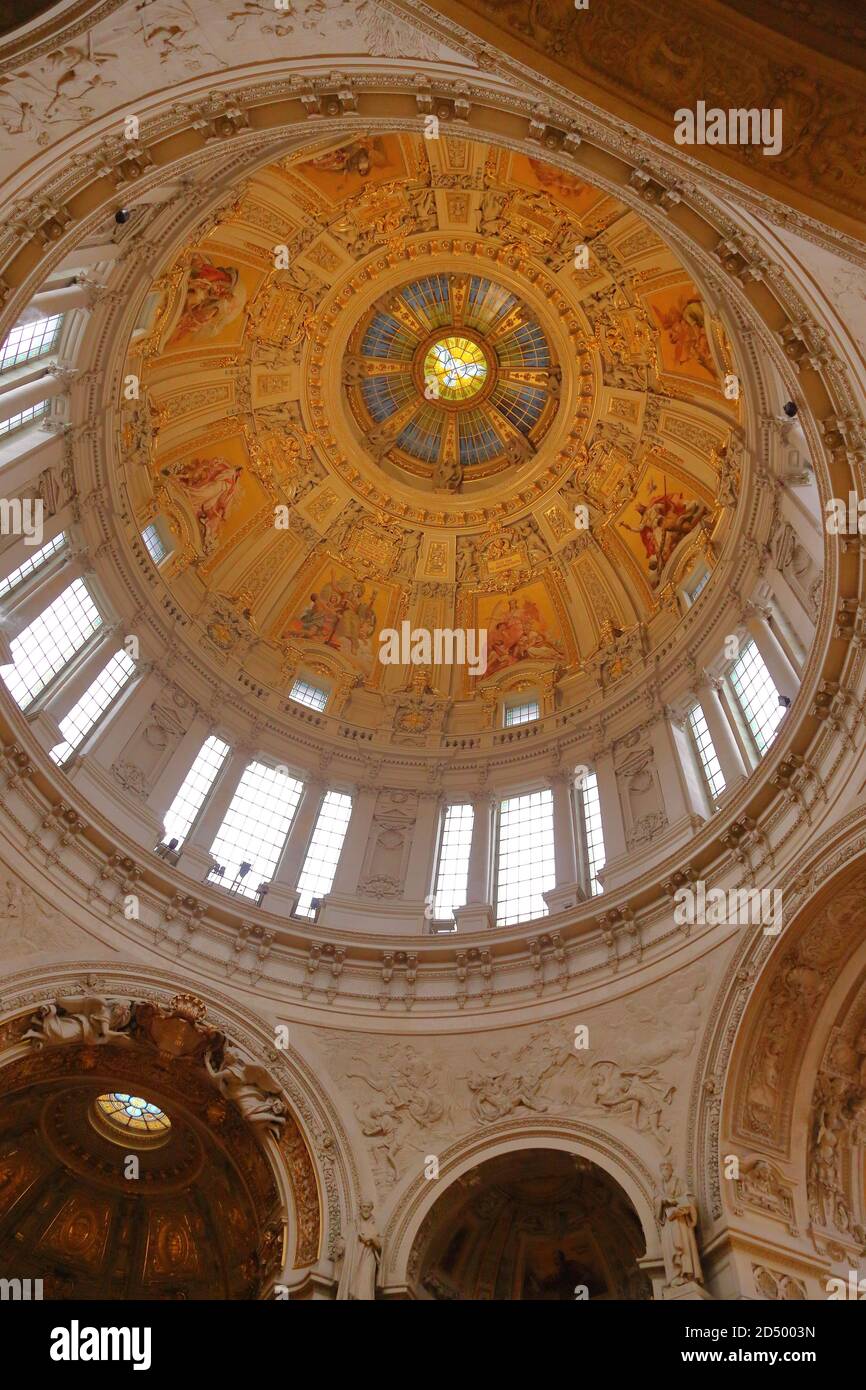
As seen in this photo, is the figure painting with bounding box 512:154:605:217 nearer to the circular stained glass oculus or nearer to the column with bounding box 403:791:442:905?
the column with bounding box 403:791:442:905

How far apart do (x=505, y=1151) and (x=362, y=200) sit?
26105 mm

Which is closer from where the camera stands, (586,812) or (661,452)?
(586,812)

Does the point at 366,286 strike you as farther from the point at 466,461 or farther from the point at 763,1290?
the point at 763,1290

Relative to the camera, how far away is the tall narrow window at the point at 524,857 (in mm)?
23469

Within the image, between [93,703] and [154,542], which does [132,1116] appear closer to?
[93,703]

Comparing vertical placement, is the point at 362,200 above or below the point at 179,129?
above

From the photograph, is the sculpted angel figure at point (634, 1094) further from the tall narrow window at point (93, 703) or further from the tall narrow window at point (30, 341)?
the tall narrow window at point (30, 341)

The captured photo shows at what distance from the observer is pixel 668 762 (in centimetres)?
2366

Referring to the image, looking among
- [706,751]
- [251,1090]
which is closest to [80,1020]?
[251,1090]

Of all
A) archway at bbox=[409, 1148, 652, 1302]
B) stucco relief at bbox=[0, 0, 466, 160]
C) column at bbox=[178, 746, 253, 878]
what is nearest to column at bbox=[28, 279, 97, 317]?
stucco relief at bbox=[0, 0, 466, 160]

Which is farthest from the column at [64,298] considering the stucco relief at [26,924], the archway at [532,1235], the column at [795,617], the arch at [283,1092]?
the archway at [532,1235]

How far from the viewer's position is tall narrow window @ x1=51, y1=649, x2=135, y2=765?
72.4ft

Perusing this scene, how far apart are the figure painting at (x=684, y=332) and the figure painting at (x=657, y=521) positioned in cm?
348

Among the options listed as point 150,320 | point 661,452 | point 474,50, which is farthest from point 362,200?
point 474,50
